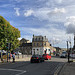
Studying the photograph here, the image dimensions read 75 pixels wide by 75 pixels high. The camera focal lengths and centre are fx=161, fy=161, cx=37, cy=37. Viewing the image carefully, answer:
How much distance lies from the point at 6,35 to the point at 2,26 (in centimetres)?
278

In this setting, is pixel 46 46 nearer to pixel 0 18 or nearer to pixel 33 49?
pixel 33 49

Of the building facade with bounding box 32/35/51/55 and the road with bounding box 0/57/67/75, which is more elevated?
the building facade with bounding box 32/35/51/55

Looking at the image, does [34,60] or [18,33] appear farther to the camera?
[18,33]

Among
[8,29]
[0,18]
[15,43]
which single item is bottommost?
[15,43]

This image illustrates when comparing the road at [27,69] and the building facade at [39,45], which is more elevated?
the building facade at [39,45]

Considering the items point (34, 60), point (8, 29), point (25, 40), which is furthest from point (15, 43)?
point (25, 40)

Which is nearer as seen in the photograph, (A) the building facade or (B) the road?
(B) the road

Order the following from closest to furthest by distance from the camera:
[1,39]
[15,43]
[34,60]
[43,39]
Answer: [34,60]
[1,39]
[15,43]
[43,39]

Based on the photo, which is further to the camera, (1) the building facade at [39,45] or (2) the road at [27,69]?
(1) the building facade at [39,45]

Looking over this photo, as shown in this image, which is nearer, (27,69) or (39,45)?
(27,69)

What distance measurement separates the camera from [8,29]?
141 feet

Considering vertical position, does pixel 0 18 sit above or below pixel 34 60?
above

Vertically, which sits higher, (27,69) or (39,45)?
(39,45)

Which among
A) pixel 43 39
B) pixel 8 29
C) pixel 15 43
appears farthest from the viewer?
pixel 43 39
